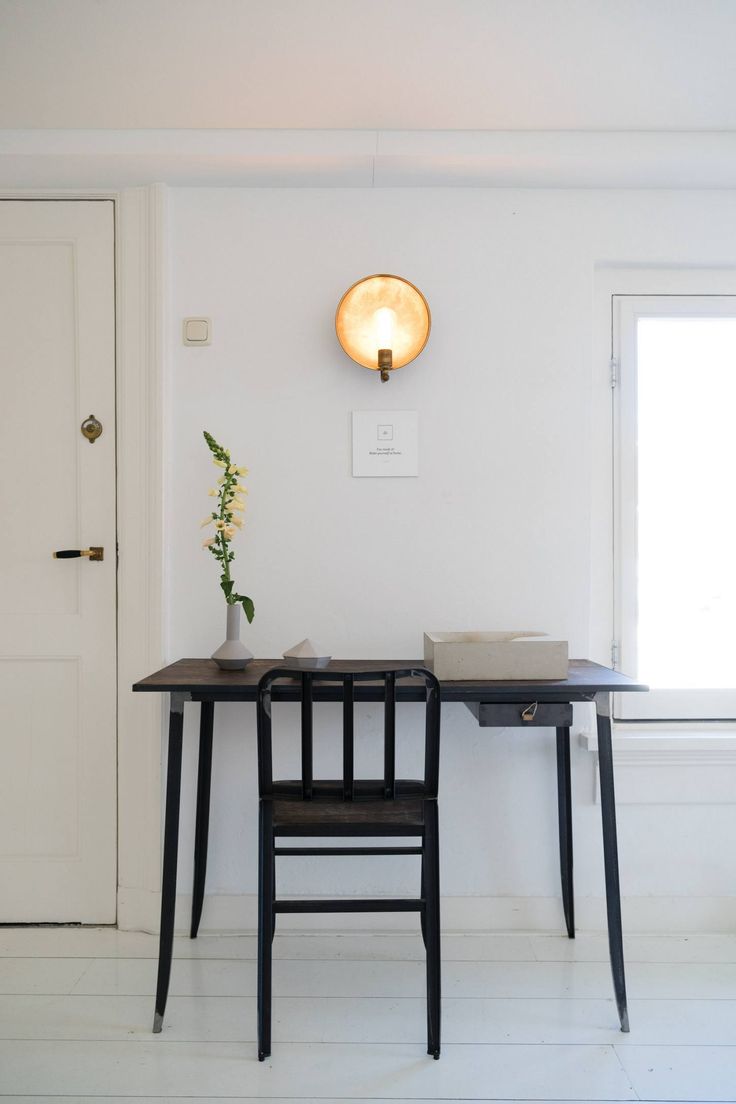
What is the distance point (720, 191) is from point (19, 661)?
8.99ft

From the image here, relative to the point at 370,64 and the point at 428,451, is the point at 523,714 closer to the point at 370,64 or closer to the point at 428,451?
the point at 428,451

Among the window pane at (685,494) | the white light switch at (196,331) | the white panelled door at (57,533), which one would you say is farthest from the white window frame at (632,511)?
the white panelled door at (57,533)

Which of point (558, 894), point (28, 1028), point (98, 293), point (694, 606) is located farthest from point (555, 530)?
point (28, 1028)

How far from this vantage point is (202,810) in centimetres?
248

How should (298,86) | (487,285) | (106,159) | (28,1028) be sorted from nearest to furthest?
1. (28,1028)
2. (298,86)
3. (106,159)
4. (487,285)

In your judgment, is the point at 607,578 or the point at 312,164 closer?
the point at 312,164

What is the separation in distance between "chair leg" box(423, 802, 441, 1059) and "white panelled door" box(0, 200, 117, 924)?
1164mm

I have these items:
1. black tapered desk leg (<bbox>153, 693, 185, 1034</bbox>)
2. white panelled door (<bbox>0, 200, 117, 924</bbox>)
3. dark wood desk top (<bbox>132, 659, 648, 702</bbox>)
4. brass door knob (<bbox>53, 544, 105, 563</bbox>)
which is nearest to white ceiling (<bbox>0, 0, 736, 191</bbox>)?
white panelled door (<bbox>0, 200, 117, 924</bbox>)

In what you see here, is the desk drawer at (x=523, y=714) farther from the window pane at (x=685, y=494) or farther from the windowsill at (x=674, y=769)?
the window pane at (x=685, y=494)

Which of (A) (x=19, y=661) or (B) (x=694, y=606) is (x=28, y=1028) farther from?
(B) (x=694, y=606)

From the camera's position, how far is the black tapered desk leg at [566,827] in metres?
2.47

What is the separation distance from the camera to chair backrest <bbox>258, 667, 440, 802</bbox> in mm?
1822

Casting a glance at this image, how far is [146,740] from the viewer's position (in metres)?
2.53

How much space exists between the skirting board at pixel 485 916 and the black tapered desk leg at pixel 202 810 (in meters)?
0.05
